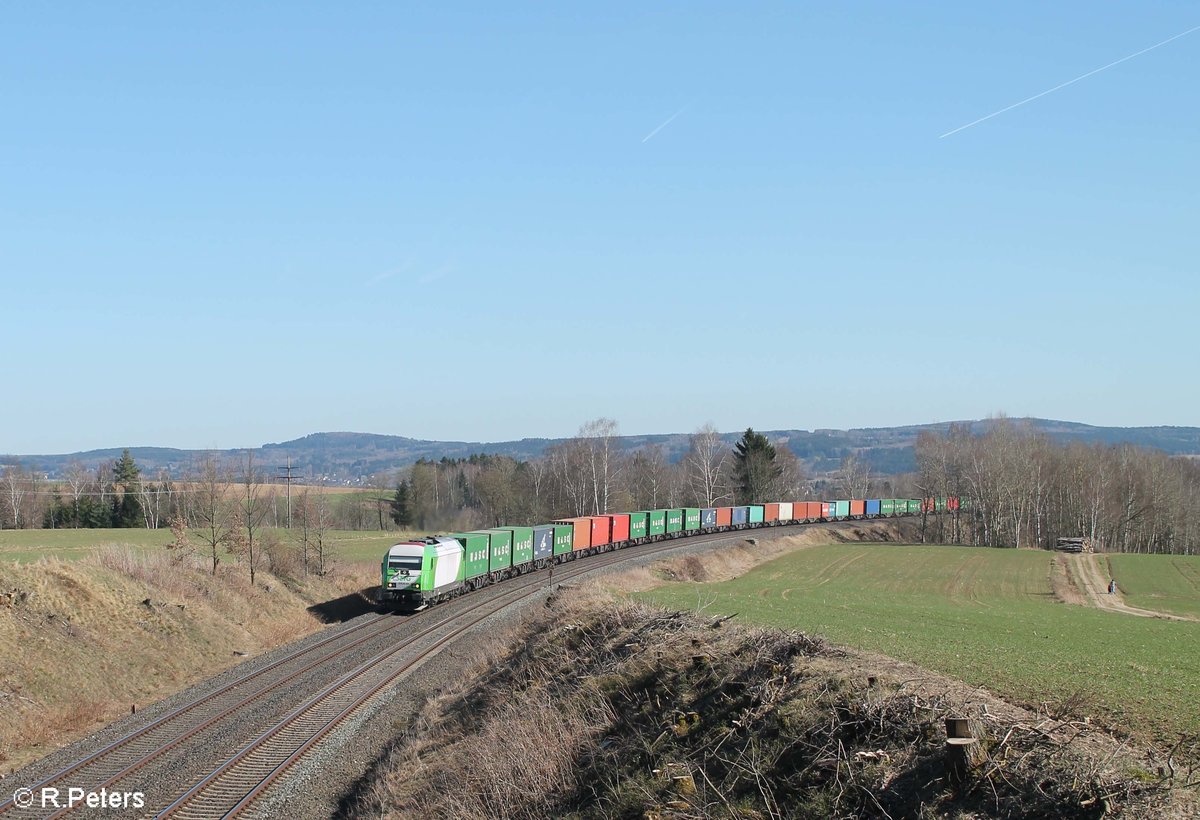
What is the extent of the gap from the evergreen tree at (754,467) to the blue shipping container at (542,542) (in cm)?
5509

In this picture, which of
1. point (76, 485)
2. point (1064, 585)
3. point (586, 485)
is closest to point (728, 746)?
point (1064, 585)

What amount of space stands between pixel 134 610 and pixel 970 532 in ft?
313

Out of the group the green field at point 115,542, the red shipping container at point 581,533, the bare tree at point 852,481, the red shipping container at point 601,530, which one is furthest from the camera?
the bare tree at point 852,481

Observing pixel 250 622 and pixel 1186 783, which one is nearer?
pixel 1186 783

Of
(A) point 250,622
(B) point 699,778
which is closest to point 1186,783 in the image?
(B) point 699,778

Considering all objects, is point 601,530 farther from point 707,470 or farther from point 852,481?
point 852,481

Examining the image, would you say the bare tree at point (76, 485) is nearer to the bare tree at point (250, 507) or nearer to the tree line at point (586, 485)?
the tree line at point (586, 485)

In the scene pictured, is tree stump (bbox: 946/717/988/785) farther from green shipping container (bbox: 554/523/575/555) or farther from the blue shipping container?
green shipping container (bbox: 554/523/575/555)

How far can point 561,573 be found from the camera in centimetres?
5453

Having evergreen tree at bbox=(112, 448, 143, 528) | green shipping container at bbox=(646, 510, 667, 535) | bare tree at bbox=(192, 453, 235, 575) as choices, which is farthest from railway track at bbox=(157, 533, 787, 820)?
evergreen tree at bbox=(112, 448, 143, 528)

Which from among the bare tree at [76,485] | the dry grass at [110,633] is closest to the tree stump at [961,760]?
the dry grass at [110,633]

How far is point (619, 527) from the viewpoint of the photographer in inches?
2859

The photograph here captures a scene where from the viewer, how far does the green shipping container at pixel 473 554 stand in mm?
45906

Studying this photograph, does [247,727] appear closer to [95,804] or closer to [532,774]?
[95,804]
